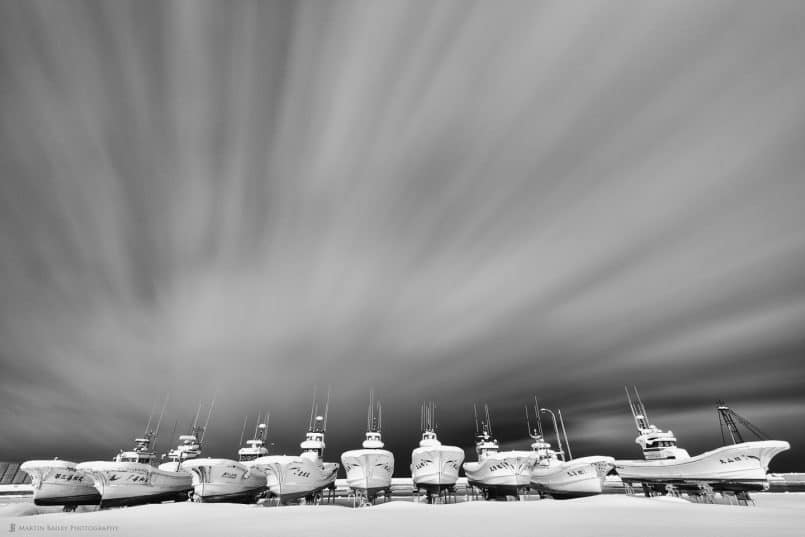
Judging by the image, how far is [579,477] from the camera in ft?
138

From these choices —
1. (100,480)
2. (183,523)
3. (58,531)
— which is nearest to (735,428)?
(183,523)

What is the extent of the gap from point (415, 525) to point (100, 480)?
42805 mm

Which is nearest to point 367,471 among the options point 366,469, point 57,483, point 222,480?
point 366,469

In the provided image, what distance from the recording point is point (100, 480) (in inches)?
1444

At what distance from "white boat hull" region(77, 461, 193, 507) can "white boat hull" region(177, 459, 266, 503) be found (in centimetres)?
680

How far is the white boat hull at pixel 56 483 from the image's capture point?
39.0 m

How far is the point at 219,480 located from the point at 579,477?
45.9 meters

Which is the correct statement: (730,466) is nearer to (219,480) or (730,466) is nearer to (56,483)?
(219,480)

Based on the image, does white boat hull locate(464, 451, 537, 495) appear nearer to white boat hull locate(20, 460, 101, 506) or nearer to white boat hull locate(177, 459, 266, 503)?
white boat hull locate(177, 459, 266, 503)

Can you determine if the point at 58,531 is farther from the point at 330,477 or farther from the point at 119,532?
the point at 330,477

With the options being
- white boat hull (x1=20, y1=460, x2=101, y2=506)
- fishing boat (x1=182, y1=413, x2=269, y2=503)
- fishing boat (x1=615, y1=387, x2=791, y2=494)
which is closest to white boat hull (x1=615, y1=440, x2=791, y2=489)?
fishing boat (x1=615, y1=387, x2=791, y2=494)

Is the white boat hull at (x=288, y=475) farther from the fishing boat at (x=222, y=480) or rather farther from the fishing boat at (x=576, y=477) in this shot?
the fishing boat at (x=576, y=477)

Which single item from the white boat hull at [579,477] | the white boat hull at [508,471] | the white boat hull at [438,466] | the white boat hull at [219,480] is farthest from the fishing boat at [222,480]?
the white boat hull at [579,477]

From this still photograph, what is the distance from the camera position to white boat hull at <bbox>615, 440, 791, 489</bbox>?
33500 mm
